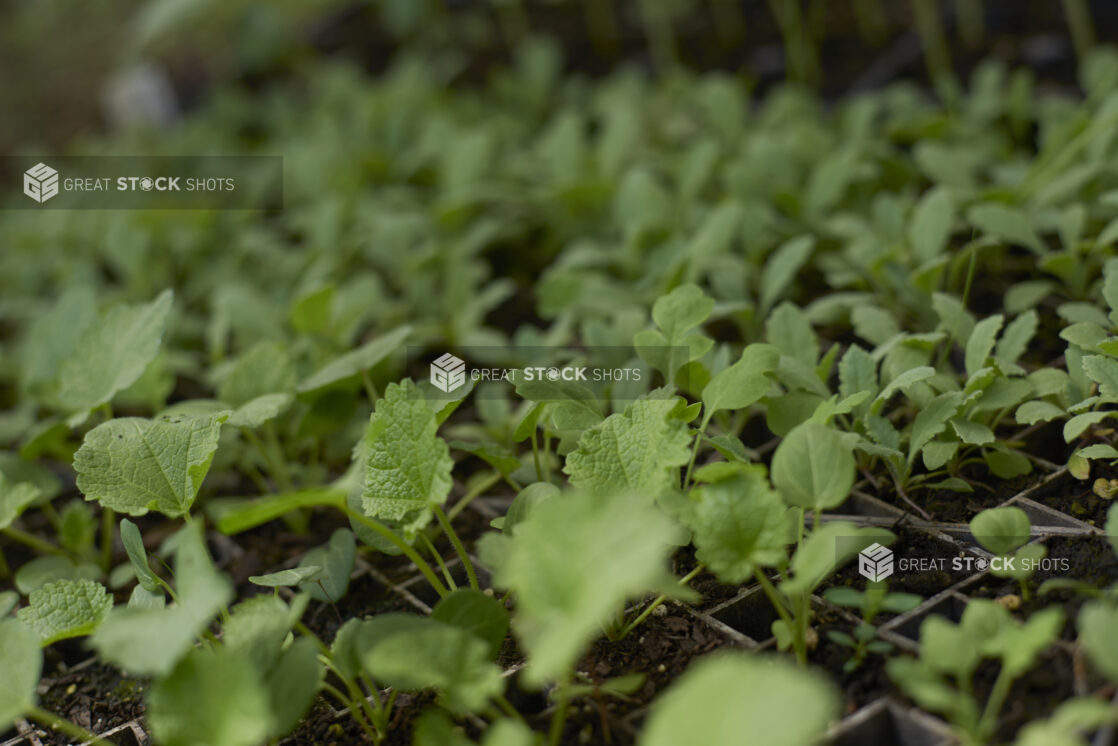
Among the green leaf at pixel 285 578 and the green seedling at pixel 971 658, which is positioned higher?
the green leaf at pixel 285 578

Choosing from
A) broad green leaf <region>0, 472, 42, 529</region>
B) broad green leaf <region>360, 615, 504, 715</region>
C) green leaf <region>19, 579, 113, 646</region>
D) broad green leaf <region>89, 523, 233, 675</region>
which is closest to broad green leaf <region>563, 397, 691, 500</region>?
broad green leaf <region>360, 615, 504, 715</region>

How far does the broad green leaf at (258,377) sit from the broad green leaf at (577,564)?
52cm

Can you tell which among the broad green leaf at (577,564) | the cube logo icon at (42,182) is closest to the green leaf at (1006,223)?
the broad green leaf at (577,564)

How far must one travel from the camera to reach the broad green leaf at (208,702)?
1.89 feet

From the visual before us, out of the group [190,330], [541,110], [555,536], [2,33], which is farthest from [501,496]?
[2,33]

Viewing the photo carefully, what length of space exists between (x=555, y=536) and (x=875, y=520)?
416 millimetres

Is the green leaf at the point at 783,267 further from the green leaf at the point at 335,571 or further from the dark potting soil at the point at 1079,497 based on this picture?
the green leaf at the point at 335,571

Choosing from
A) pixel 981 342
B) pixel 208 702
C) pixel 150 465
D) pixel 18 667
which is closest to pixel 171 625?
pixel 208 702

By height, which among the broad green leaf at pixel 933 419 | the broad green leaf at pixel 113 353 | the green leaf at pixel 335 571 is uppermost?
the broad green leaf at pixel 113 353

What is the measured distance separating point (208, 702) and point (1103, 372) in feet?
2.33

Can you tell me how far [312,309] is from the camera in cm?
123

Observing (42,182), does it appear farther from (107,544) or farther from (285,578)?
(285,578)

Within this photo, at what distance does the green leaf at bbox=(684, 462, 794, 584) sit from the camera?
2.20 ft

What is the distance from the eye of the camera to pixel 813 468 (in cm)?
71
